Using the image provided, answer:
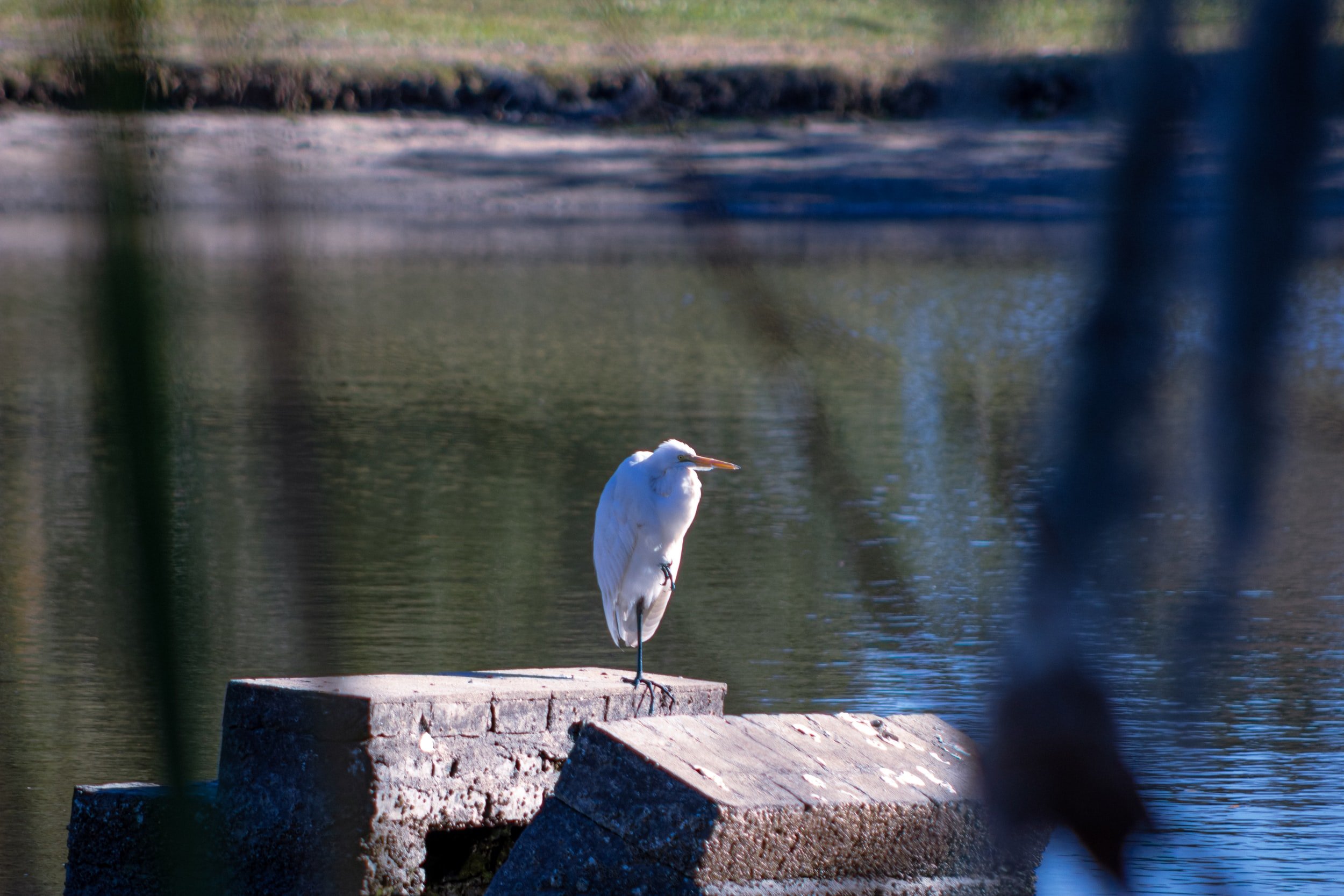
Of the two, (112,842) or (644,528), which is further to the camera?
(644,528)

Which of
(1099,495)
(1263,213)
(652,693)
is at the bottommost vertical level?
(652,693)

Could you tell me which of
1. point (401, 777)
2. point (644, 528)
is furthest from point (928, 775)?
point (644, 528)

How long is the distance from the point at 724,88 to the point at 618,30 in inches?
2.8

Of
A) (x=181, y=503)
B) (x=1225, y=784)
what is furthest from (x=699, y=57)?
(x=1225, y=784)

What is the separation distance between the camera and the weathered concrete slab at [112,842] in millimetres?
4027

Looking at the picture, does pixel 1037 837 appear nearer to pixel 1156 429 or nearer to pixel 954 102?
pixel 1156 429

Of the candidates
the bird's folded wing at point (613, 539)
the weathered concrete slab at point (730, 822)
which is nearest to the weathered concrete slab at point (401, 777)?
the weathered concrete slab at point (730, 822)

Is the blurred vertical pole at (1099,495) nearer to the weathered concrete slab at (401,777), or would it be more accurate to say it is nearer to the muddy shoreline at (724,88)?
the muddy shoreline at (724,88)

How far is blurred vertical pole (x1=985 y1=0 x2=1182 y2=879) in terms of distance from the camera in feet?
2.29

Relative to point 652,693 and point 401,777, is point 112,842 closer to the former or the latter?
point 401,777

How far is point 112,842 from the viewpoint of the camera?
409cm

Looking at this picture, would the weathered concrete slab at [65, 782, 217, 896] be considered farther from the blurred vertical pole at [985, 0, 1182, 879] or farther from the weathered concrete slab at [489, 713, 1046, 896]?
the blurred vertical pole at [985, 0, 1182, 879]

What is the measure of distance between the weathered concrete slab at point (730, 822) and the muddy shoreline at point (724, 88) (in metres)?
3.00

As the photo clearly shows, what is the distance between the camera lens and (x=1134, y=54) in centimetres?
69
